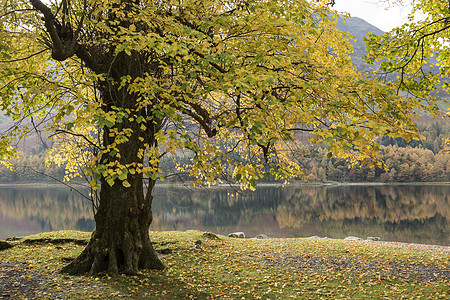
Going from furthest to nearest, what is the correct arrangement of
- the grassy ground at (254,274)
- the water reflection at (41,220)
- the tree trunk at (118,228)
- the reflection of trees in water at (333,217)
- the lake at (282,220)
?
the water reflection at (41,220)
the reflection of trees in water at (333,217)
the lake at (282,220)
the tree trunk at (118,228)
the grassy ground at (254,274)

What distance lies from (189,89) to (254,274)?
477 cm

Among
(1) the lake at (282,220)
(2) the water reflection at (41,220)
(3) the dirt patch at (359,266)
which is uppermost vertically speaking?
(3) the dirt patch at (359,266)

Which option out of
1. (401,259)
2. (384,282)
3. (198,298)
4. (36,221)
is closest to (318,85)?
(198,298)

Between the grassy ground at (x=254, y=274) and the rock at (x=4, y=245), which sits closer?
the grassy ground at (x=254, y=274)

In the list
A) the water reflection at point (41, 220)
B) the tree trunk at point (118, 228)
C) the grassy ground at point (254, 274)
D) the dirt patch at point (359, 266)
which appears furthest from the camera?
the water reflection at point (41, 220)

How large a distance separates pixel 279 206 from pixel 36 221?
97.7 feet

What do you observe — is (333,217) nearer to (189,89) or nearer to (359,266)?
(359,266)

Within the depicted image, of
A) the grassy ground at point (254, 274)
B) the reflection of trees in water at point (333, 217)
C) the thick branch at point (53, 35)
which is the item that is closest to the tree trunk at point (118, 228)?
the grassy ground at point (254, 274)

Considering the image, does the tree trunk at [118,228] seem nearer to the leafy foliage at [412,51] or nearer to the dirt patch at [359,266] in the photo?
the dirt patch at [359,266]

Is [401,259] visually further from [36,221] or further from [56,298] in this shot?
[36,221]

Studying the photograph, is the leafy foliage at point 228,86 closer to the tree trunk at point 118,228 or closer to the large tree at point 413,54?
the tree trunk at point 118,228

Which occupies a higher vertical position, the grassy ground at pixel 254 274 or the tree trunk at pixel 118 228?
the tree trunk at pixel 118 228

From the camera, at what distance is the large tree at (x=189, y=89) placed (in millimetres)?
5105

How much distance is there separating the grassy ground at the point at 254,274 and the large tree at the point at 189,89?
766 millimetres
